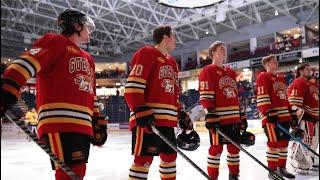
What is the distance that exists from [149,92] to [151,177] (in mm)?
1938

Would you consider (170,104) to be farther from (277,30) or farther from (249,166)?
(277,30)

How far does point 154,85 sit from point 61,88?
831 millimetres

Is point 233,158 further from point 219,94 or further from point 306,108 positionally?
point 306,108

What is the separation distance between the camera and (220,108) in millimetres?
3592

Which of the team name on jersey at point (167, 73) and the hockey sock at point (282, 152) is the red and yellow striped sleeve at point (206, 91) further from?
the hockey sock at point (282, 152)

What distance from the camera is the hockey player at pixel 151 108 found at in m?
2.49

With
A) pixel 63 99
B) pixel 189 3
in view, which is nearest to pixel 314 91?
pixel 189 3

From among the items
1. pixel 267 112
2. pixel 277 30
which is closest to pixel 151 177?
pixel 267 112

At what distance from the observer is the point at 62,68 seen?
2.01m

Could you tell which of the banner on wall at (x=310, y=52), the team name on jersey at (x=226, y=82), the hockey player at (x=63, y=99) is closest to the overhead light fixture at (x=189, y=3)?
the team name on jersey at (x=226, y=82)

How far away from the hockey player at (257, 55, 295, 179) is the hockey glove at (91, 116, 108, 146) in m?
2.19

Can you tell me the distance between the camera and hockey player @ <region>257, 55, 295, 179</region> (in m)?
3.96

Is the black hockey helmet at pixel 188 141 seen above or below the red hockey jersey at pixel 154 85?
below

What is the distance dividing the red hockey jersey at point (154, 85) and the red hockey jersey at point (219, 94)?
0.83 metres
